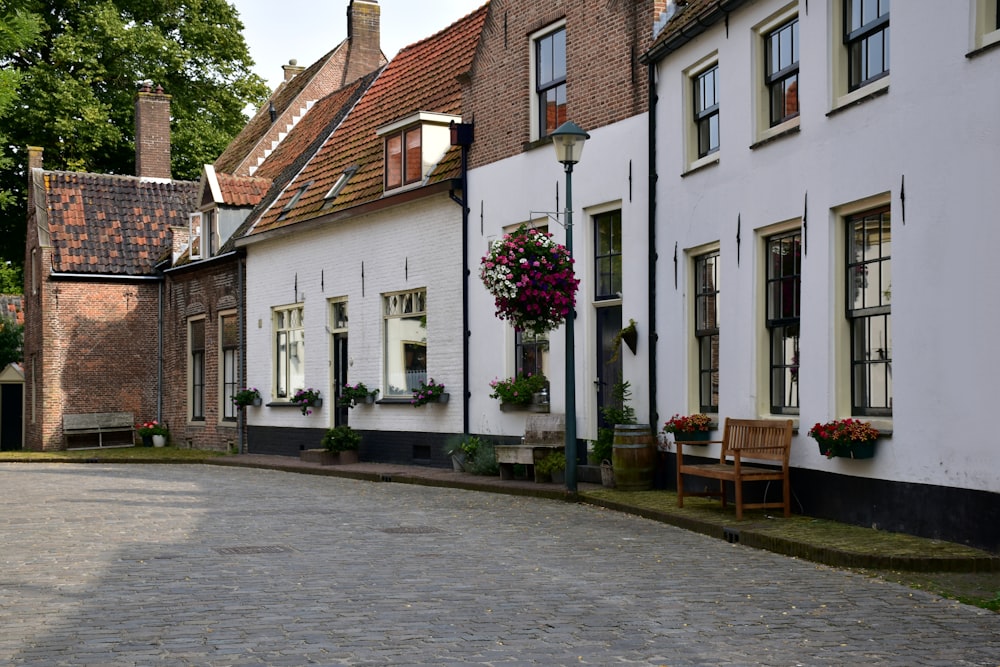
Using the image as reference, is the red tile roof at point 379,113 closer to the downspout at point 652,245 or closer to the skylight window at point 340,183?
the skylight window at point 340,183

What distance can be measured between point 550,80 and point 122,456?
13409 mm

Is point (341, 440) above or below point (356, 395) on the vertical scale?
below

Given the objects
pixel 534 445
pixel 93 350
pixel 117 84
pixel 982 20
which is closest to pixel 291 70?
pixel 117 84

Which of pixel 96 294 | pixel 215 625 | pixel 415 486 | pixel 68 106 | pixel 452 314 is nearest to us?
pixel 215 625

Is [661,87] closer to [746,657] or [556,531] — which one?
[556,531]

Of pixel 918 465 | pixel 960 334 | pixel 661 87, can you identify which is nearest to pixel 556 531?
pixel 918 465

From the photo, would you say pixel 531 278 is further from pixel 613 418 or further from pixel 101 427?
pixel 101 427

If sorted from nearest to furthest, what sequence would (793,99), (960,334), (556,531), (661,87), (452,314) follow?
(960,334), (556,531), (793,99), (661,87), (452,314)

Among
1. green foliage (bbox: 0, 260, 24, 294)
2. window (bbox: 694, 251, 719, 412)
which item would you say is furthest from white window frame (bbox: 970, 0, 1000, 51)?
green foliage (bbox: 0, 260, 24, 294)

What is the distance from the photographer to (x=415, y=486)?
18.5m

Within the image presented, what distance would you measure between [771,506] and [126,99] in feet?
92.6

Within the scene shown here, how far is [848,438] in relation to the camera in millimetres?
11336

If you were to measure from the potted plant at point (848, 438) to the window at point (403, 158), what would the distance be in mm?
11087

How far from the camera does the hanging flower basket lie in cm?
1509
